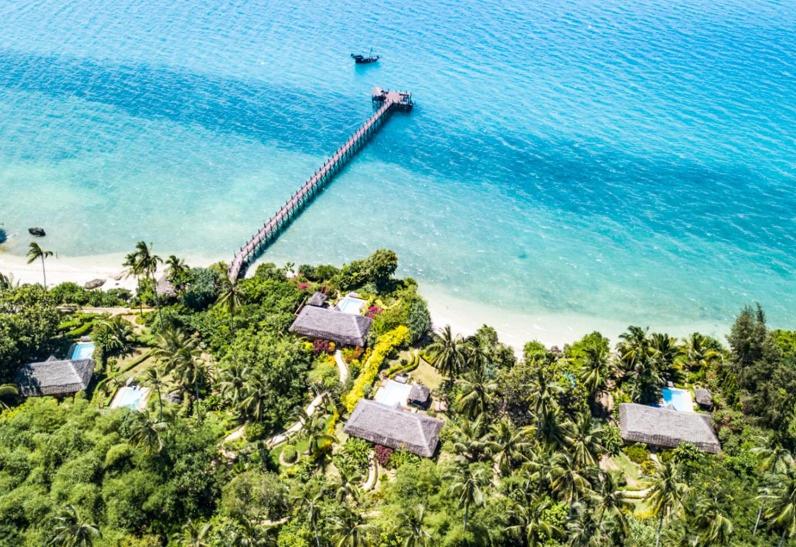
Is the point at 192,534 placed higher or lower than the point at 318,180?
lower

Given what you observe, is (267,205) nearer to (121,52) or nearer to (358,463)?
(358,463)

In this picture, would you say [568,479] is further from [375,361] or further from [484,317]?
[484,317]

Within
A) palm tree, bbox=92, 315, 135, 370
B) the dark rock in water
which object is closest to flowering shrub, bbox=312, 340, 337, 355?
palm tree, bbox=92, 315, 135, 370

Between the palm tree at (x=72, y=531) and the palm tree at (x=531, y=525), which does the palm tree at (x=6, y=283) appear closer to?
the palm tree at (x=72, y=531)

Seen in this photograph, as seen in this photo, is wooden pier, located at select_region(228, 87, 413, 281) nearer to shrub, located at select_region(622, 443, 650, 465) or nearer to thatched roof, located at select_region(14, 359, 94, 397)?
thatched roof, located at select_region(14, 359, 94, 397)

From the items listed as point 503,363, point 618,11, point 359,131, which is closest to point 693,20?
point 618,11

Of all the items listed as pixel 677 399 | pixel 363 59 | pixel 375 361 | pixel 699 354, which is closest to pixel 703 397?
pixel 677 399
